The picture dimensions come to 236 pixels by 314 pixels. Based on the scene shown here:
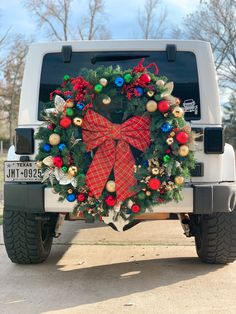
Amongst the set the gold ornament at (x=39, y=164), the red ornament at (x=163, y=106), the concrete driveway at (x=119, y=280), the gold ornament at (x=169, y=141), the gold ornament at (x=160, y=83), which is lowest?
the concrete driveway at (x=119, y=280)

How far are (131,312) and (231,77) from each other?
29.2m

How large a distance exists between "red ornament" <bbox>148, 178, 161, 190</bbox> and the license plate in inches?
43.1

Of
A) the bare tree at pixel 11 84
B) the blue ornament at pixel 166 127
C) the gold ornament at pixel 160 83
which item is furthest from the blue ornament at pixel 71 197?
the bare tree at pixel 11 84

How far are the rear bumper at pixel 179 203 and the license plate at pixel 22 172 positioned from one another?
87mm

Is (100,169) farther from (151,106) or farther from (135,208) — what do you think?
(151,106)

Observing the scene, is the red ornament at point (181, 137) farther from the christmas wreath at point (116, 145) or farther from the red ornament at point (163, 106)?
the red ornament at point (163, 106)

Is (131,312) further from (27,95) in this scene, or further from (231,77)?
(231,77)

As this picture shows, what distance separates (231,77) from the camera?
3130 cm

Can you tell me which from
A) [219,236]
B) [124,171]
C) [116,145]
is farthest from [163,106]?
[219,236]

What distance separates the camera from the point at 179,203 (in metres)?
4.23

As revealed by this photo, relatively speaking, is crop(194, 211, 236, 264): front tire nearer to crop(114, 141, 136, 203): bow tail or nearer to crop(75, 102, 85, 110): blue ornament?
crop(114, 141, 136, 203): bow tail

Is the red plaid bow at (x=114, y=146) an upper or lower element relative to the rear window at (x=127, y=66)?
lower

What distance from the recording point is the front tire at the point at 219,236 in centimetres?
485

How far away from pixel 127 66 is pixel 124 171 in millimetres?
1144
